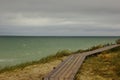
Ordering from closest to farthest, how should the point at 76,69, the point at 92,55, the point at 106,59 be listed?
1. the point at 76,69
2. the point at 106,59
3. the point at 92,55

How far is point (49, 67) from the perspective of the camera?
57.0 feet

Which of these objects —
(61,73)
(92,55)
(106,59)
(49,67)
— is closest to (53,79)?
(61,73)

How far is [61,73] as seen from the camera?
45.2ft

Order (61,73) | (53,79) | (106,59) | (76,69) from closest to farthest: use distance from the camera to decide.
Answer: (53,79) < (61,73) < (76,69) < (106,59)

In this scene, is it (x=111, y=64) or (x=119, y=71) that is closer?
(x=119, y=71)

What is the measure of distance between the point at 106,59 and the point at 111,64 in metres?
2.16

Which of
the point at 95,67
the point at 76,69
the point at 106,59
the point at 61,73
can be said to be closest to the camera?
the point at 61,73

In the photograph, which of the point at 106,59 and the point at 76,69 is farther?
the point at 106,59

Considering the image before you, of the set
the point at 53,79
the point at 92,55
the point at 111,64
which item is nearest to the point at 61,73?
the point at 53,79

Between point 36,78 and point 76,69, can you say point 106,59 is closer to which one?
Answer: point 76,69

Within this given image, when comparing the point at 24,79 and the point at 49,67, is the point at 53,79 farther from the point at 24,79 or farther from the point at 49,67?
the point at 49,67

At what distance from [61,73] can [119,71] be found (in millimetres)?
3413

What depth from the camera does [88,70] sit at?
52.6 ft

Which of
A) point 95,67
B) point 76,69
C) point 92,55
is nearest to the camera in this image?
point 76,69
